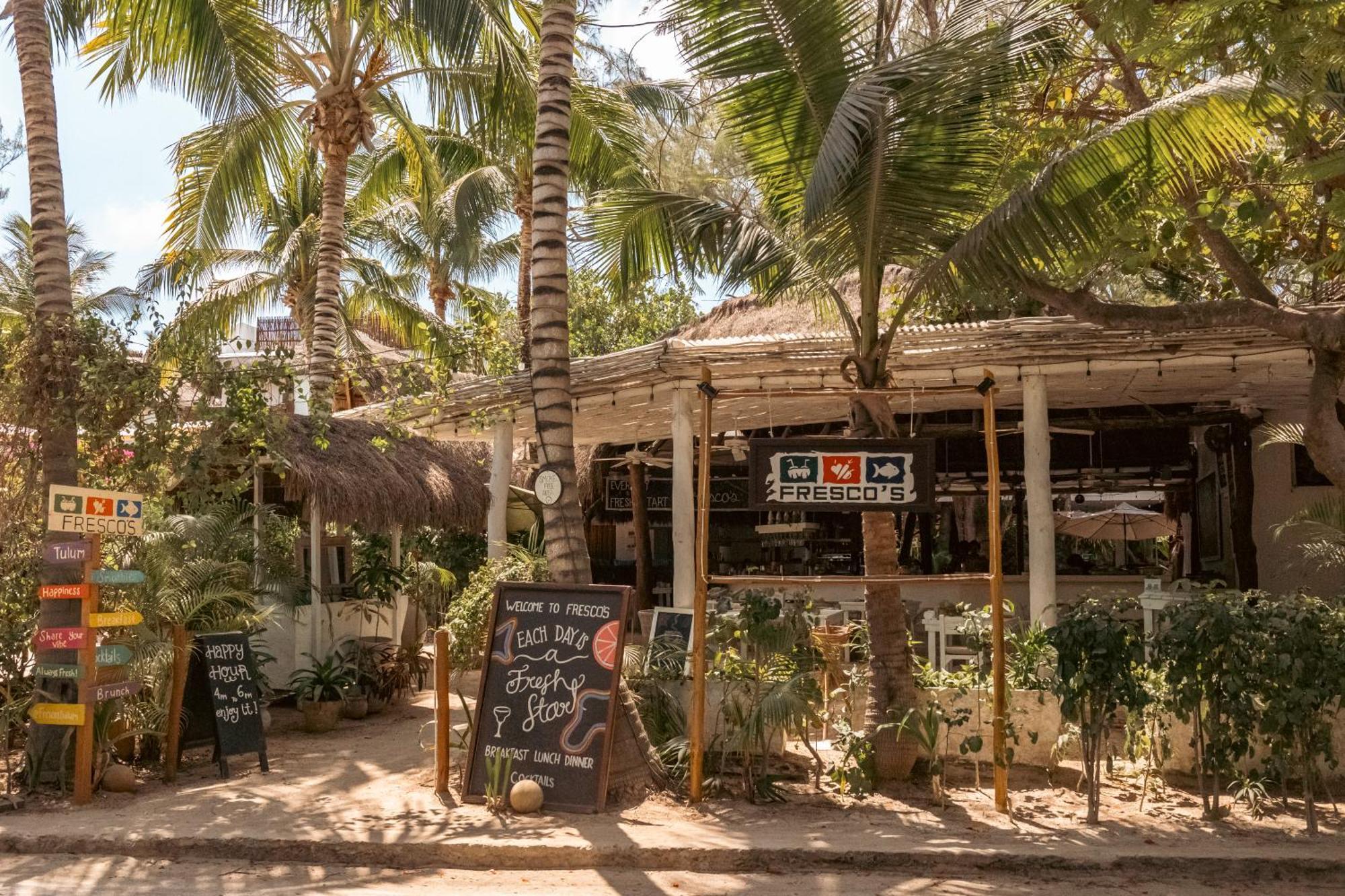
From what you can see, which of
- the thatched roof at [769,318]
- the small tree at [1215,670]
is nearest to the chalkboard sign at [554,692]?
the small tree at [1215,670]

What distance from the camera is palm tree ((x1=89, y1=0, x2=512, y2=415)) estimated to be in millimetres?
10617

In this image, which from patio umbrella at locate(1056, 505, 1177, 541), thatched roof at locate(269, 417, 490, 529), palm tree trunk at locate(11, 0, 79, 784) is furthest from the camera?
patio umbrella at locate(1056, 505, 1177, 541)

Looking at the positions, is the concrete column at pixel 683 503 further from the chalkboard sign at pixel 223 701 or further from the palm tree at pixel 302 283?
the palm tree at pixel 302 283

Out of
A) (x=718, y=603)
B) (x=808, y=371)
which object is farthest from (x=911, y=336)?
(x=718, y=603)

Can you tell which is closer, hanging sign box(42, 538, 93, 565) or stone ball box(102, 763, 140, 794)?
hanging sign box(42, 538, 93, 565)

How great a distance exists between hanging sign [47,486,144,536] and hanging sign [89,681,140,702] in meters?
1.06

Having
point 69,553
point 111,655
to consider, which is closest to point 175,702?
point 111,655

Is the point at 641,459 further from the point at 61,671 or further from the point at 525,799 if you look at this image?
the point at 61,671

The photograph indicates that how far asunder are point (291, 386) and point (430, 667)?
17.3 feet

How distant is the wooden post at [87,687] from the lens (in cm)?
775

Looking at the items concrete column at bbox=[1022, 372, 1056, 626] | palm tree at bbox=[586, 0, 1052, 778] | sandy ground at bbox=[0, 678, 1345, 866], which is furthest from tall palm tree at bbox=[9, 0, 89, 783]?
concrete column at bbox=[1022, 372, 1056, 626]

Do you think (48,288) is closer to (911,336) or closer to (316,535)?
(316,535)

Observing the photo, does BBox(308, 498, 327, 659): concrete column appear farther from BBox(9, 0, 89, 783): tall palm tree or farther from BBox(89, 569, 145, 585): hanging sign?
BBox(89, 569, 145, 585): hanging sign

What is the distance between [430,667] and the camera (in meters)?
13.9
